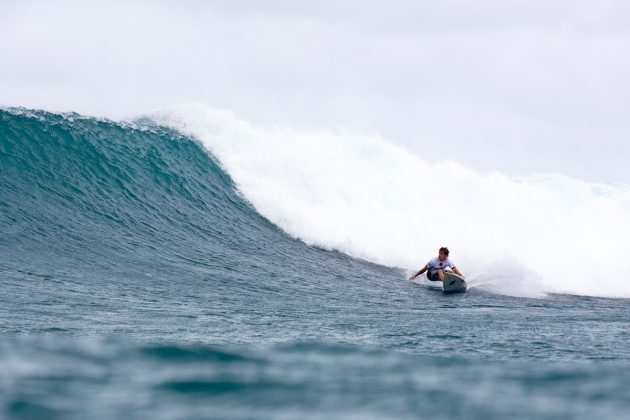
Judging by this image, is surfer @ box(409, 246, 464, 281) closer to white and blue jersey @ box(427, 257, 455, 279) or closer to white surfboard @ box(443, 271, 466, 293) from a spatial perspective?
white and blue jersey @ box(427, 257, 455, 279)

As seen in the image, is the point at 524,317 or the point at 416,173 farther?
the point at 416,173

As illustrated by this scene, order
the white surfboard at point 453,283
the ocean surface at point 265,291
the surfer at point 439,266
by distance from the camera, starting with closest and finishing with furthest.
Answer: the ocean surface at point 265,291 → the white surfboard at point 453,283 → the surfer at point 439,266

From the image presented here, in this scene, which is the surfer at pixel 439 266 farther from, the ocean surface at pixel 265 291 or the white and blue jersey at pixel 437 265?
the ocean surface at pixel 265 291

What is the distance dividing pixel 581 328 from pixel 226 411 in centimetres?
664

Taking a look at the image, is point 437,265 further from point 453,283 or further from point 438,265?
point 453,283

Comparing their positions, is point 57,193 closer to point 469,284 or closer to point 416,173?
point 469,284

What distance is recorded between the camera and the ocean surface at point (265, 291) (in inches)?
218

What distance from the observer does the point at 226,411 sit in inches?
201

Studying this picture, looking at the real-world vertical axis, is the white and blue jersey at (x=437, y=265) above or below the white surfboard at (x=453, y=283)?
above

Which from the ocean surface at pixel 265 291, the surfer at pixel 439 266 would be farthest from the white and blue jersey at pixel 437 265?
the ocean surface at pixel 265 291

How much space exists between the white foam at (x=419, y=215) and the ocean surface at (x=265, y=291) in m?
0.09

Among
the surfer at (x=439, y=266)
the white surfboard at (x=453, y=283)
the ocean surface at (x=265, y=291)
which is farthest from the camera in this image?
the surfer at (x=439, y=266)

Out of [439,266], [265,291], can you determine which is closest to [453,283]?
[439,266]

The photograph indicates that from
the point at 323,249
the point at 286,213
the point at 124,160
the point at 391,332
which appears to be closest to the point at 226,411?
the point at 391,332
